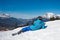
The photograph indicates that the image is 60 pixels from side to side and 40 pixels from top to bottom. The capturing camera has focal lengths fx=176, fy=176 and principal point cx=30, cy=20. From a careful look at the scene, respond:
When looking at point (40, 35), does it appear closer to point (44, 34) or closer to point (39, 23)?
point (44, 34)

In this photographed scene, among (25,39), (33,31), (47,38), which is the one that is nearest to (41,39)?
(47,38)

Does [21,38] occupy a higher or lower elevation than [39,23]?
lower

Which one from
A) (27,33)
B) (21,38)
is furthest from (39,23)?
(21,38)

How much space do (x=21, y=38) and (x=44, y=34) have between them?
113 cm

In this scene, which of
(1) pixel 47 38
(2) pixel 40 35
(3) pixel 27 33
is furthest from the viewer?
(3) pixel 27 33

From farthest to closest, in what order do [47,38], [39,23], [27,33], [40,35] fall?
[39,23]
[27,33]
[40,35]
[47,38]

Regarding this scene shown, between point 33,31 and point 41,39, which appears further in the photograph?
point 33,31

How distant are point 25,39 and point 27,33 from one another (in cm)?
80

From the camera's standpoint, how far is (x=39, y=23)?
976 centimetres

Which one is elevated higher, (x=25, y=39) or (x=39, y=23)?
(x=39, y=23)

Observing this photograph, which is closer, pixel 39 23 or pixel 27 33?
pixel 27 33

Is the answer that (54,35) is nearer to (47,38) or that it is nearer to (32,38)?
(47,38)

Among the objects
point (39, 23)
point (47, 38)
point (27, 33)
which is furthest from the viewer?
point (39, 23)

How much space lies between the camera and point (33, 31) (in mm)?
9344
